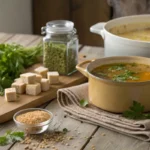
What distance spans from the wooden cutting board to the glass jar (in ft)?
0.14

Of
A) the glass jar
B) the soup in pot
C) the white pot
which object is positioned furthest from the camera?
the glass jar

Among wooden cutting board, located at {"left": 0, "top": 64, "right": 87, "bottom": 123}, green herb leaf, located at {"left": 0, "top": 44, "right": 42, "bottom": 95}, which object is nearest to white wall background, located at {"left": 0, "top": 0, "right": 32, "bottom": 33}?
green herb leaf, located at {"left": 0, "top": 44, "right": 42, "bottom": 95}

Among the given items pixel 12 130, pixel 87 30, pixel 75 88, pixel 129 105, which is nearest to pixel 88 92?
pixel 75 88

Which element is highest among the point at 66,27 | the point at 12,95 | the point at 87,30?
the point at 66,27

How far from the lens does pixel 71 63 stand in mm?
1760

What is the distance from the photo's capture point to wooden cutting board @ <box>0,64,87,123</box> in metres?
1.47

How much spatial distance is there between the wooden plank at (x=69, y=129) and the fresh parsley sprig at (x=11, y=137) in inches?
0.9

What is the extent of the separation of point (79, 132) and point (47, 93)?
0.80 feet

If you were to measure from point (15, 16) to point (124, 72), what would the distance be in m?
1.85

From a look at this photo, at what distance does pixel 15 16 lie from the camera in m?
3.23

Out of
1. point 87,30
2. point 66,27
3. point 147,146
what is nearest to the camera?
point 147,146

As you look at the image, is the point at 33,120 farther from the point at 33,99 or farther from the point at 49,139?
the point at 33,99

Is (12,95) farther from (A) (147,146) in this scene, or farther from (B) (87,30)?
(B) (87,30)

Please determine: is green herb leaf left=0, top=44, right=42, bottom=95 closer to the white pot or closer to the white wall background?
the white pot
